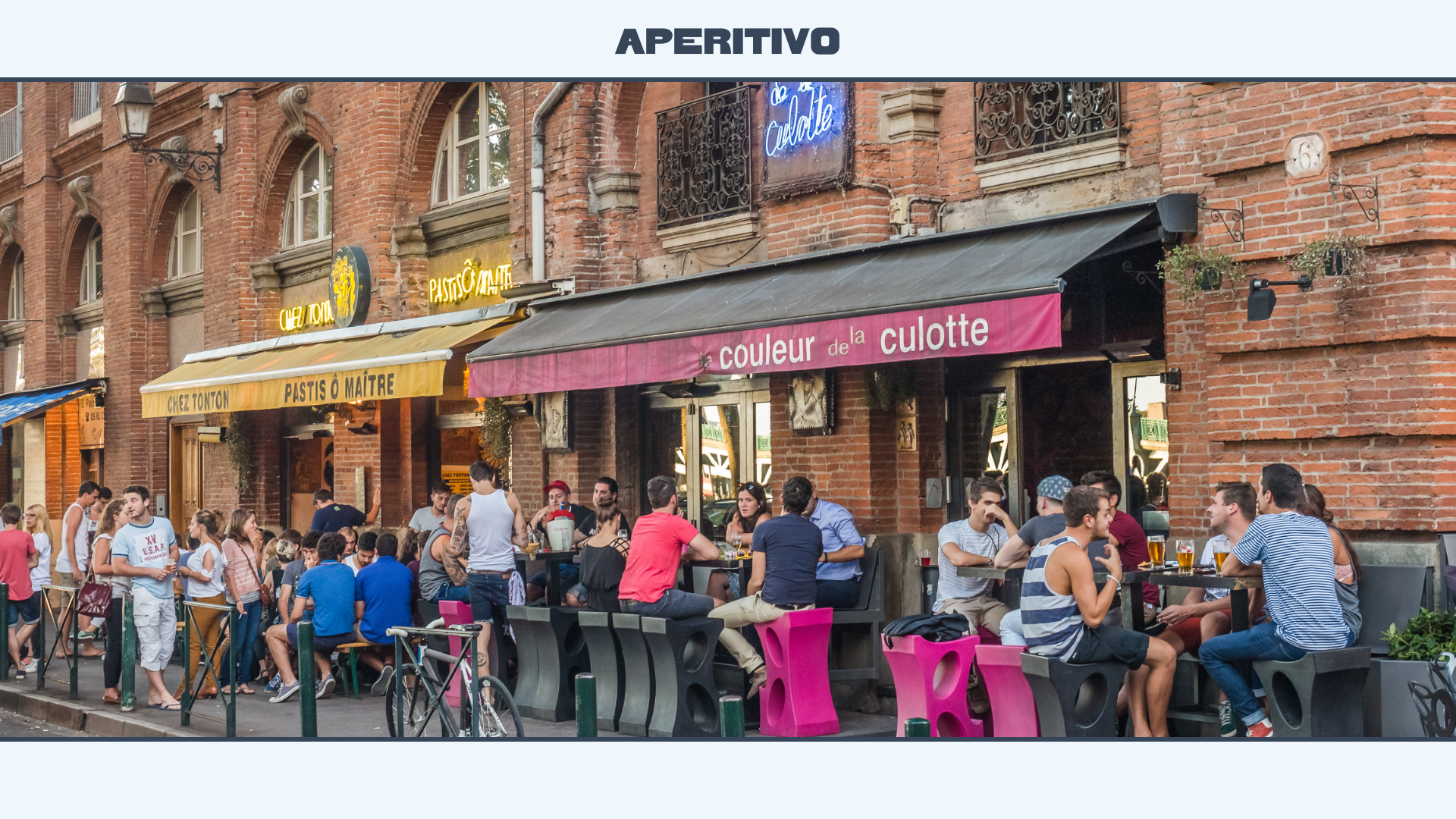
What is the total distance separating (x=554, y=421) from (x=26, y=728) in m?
5.16

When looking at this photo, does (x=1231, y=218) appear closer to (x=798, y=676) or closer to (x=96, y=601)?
(x=798, y=676)

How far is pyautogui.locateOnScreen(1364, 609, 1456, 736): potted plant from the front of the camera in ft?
23.1

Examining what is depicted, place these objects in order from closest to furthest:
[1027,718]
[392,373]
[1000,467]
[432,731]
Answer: [1027,718] < [432,731] < [1000,467] < [392,373]

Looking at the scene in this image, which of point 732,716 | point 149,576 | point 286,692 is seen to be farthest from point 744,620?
point 149,576

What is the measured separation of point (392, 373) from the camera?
1359cm

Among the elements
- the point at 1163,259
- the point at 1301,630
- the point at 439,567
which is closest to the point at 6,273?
the point at 439,567

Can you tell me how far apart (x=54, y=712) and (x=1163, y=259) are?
9.14m

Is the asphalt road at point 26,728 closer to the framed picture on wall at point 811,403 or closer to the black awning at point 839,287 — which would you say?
the black awning at point 839,287

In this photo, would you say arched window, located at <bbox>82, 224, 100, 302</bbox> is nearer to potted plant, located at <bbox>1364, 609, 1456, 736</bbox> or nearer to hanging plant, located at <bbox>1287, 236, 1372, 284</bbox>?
hanging plant, located at <bbox>1287, 236, 1372, 284</bbox>

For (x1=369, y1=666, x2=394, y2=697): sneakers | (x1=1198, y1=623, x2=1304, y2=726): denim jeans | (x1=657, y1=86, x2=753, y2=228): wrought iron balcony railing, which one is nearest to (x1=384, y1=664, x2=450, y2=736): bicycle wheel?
(x1=369, y1=666, x2=394, y2=697): sneakers

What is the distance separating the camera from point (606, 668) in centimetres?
973

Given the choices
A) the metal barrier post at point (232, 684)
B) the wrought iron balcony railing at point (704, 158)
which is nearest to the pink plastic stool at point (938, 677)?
the metal barrier post at point (232, 684)

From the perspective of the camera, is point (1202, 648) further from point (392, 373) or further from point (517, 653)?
point (392, 373)

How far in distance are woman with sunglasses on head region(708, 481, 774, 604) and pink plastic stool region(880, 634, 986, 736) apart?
2071 mm
